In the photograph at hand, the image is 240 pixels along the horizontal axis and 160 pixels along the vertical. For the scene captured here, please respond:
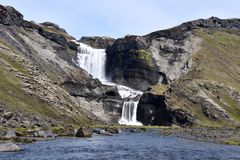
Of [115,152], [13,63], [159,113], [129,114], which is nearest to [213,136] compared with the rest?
[115,152]

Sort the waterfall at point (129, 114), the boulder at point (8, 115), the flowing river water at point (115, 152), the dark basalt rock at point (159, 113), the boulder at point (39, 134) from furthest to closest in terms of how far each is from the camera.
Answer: the waterfall at point (129, 114) → the dark basalt rock at point (159, 113) → the boulder at point (8, 115) → the boulder at point (39, 134) → the flowing river water at point (115, 152)

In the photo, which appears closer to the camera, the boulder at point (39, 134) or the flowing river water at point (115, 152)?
the flowing river water at point (115, 152)

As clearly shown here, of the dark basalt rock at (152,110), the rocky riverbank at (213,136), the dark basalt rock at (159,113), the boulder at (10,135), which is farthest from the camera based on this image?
the dark basalt rock at (152,110)

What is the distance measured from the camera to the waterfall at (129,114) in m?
190

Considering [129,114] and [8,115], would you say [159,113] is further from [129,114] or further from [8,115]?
[8,115]

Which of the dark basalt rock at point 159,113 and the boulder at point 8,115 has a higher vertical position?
the dark basalt rock at point 159,113

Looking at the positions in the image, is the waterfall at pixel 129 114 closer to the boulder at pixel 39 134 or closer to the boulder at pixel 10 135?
the boulder at pixel 39 134

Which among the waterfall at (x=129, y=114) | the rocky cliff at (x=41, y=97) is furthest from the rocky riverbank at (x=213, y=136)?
the waterfall at (x=129, y=114)

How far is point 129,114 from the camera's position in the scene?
194 metres

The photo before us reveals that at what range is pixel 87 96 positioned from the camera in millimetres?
193750

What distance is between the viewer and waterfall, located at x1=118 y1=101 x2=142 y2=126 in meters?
190

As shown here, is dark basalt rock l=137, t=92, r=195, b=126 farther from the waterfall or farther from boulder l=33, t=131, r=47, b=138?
boulder l=33, t=131, r=47, b=138

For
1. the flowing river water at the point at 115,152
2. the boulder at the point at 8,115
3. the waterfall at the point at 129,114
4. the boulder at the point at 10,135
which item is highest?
the waterfall at the point at 129,114

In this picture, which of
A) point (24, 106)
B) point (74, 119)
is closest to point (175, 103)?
point (74, 119)
